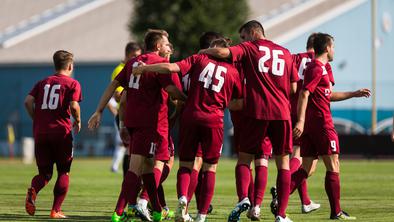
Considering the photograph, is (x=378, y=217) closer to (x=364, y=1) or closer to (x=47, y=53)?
(x=364, y=1)

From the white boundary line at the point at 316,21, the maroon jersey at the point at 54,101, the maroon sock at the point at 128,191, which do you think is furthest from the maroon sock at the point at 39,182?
the white boundary line at the point at 316,21

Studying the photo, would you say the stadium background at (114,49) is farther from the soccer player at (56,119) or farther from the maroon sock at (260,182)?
the maroon sock at (260,182)

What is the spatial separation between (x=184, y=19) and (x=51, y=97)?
31163 millimetres

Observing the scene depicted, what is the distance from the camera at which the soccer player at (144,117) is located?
11.9 meters

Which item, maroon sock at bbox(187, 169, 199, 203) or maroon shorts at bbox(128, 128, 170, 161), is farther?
maroon sock at bbox(187, 169, 199, 203)

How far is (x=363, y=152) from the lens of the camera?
1465 inches

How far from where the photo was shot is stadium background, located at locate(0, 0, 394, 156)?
46094 mm

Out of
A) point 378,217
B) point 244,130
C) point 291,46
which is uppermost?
point 291,46

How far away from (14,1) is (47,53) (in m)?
10.8

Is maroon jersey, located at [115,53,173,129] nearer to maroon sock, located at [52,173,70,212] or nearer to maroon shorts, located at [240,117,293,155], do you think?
maroon shorts, located at [240,117,293,155]

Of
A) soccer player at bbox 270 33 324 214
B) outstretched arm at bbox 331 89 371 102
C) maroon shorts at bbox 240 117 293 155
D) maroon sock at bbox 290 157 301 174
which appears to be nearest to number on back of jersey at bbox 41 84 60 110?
maroon shorts at bbox 240 117 293 155

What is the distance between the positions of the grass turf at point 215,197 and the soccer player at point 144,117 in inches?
41.8

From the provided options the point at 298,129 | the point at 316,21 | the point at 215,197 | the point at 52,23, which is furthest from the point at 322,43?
the point at 52,23

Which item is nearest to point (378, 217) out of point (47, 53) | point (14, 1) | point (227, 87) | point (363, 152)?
point (227, 87)
